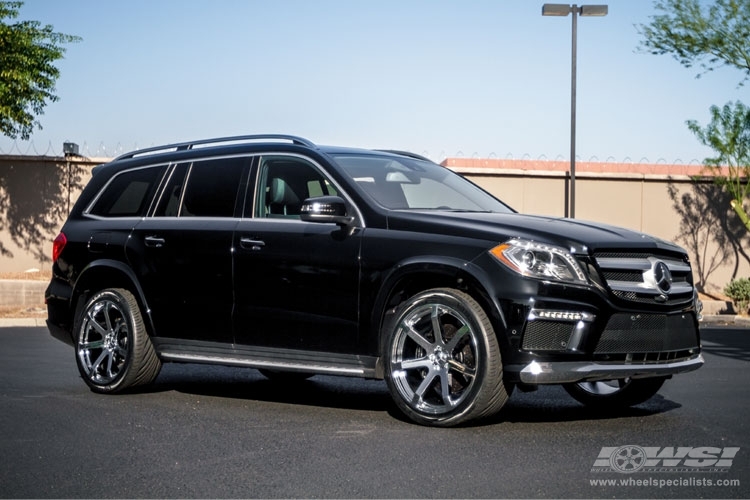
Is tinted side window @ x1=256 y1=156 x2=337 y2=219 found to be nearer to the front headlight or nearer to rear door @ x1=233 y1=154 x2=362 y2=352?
rear door @ x1=233 y1=154 x2=362 y2=352

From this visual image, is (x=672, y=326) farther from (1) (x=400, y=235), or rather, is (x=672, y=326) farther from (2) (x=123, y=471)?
(2) (x=123, y=471)

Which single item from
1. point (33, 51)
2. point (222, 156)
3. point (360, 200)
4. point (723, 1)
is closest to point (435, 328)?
point (360, 200)

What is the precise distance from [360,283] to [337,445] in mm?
1374

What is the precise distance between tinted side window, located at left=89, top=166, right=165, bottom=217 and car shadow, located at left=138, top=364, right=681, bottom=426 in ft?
4.94

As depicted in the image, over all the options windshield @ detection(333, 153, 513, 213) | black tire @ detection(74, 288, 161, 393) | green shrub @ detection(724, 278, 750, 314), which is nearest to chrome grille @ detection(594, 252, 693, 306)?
windshield @ detection(333, 153, 513, 213)

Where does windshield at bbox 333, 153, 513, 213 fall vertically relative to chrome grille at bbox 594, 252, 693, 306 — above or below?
above

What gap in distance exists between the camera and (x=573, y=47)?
83.4ft

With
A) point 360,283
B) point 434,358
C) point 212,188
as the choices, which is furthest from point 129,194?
point 434,358

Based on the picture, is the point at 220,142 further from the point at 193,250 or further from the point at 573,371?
the point at 573,371

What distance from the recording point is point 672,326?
721cm

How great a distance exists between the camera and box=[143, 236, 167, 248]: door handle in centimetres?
870

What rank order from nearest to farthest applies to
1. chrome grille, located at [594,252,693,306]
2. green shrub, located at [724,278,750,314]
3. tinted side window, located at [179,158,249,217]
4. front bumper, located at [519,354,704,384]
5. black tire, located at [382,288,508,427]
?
front bumper, located at [519,354,704,384]
black tire, located at [382,288,508,427]
chrome grille, located at [594,252,693,306]
tinted side window, located at [179,158,249,217]
green shrub, located at [724,278,750,314]

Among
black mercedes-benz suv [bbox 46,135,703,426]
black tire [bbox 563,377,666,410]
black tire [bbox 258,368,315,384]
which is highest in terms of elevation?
black mercedes-benz suv [bbox 46,135,703,426]

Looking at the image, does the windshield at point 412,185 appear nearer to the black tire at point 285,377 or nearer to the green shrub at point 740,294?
the black tire at point 285,377
